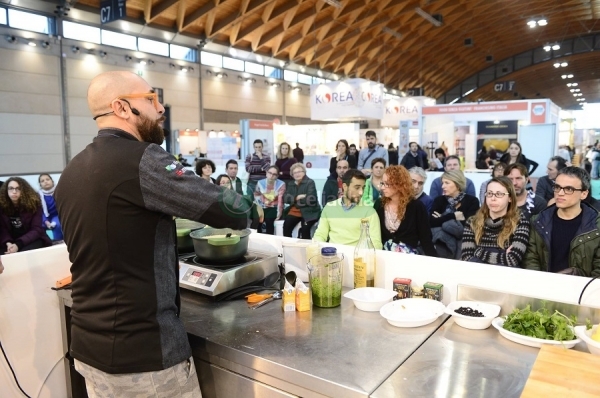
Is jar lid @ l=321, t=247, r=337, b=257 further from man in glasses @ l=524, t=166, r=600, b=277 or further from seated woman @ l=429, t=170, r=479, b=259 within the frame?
seated woman @ l=429, t=170, r=479, b=259

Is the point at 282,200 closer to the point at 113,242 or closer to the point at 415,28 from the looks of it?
the point at 113,242

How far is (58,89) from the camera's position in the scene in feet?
36.9

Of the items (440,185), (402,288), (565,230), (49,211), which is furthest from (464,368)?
(49,211)

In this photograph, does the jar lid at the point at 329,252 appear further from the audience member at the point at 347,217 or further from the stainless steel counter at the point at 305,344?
the audience member at the point at 347,217

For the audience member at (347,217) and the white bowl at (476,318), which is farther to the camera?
the audience member at (347,217)

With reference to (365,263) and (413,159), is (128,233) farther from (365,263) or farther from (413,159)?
(413,159)

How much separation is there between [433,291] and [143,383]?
3.35ft

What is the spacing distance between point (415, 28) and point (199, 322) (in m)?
18.3

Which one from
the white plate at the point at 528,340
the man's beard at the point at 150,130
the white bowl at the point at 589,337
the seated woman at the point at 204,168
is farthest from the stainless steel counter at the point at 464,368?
the seated woman at the point at 204,168

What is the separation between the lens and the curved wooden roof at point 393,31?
1293cm

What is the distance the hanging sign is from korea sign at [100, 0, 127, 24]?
4.77 metres

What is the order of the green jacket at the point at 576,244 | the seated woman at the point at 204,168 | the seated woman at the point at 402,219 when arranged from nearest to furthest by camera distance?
1. the green jacket at the point at 576,244
2. the seated woman at the point at 402,219
3. the seated woman at the point at 204,168

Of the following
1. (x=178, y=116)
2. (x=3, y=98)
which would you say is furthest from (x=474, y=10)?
(x=3, y=98)

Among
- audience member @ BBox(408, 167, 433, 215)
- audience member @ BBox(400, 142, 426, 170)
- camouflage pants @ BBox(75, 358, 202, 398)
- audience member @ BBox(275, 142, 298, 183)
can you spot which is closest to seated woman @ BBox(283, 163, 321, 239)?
audience member @ BBox(275, 142, 298, 183)
